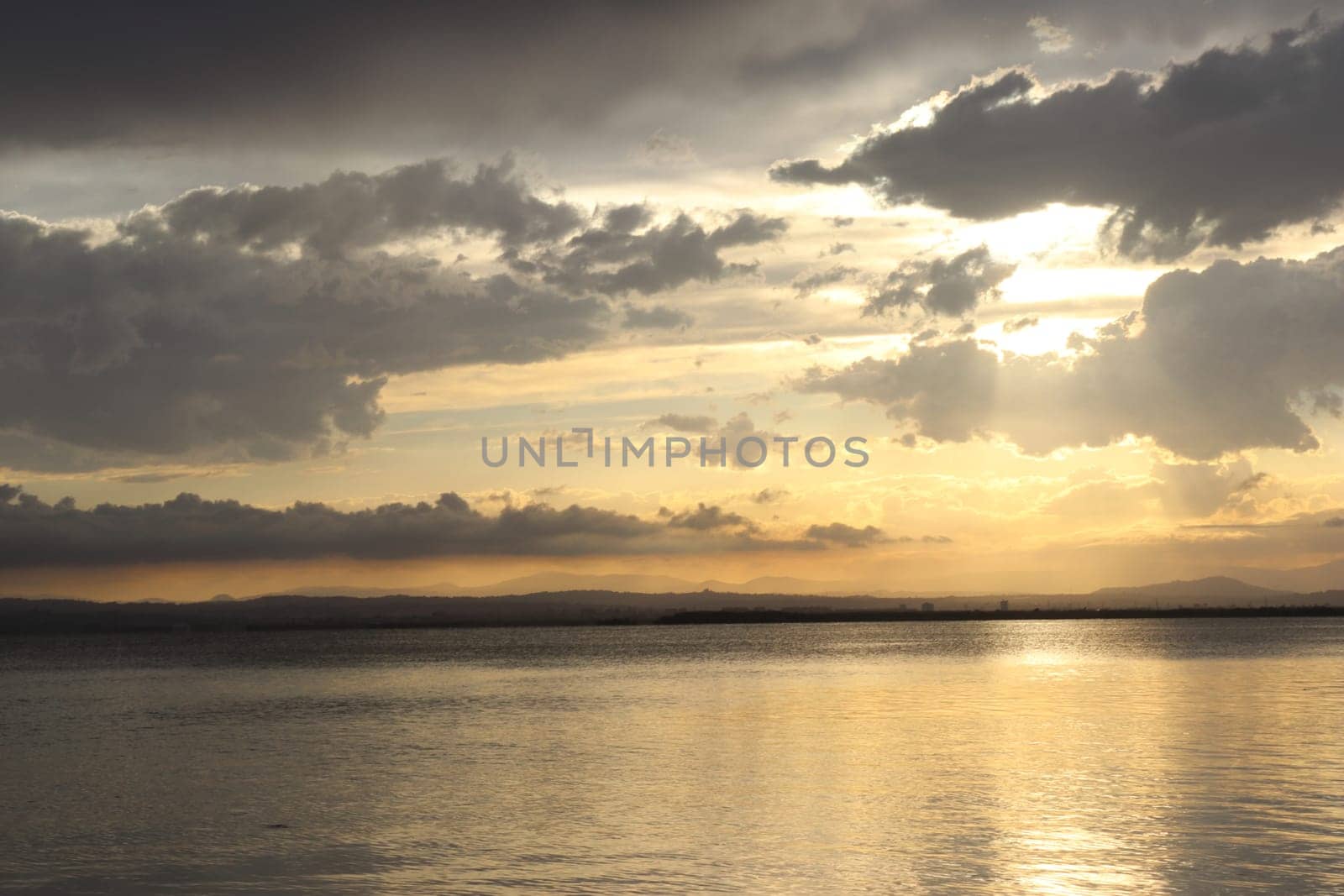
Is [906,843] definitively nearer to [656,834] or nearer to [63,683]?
[656,834]

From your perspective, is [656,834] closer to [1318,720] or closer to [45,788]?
[45,788]

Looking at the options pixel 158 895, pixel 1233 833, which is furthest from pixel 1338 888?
pixel 158 895

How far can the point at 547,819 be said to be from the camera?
34.9 meters

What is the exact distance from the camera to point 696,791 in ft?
129

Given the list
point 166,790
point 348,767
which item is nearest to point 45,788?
point 166,790

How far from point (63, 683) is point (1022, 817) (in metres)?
107

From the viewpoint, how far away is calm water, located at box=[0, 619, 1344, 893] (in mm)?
28094

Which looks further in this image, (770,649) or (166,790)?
(770,649)

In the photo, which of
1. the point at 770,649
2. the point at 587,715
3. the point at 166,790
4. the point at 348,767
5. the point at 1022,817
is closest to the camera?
the point at 1022,817

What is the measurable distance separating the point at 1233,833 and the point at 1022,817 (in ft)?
17.3

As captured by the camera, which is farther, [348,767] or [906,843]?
[348,767]

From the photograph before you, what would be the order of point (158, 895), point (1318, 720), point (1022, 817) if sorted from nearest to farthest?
point (158, 895) → point (1022, 817) → point (1318, 720)

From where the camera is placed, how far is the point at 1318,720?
56.6 m

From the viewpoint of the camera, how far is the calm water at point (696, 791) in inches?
1106
